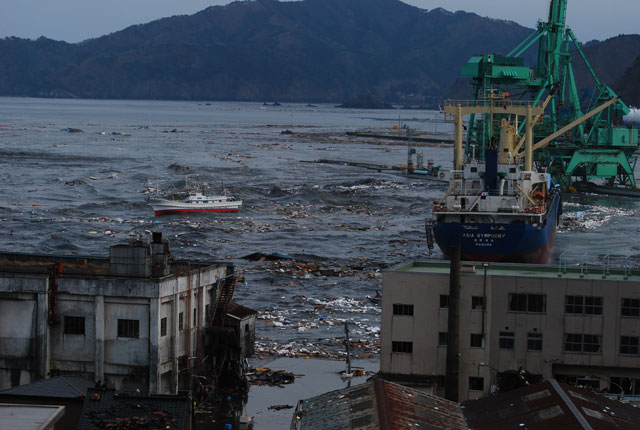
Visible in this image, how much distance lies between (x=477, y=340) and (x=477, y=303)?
1.12m

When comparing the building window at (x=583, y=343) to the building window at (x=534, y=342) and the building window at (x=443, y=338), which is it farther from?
the building window at (x=443, y=338)

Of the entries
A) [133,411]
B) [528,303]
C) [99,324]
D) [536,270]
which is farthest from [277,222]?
[133,411]

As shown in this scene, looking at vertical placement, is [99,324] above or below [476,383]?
above

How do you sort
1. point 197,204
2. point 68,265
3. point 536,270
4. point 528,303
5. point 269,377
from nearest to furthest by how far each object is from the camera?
point 528,303, point 536,270, point 68,265, point 269,377, point 197,204

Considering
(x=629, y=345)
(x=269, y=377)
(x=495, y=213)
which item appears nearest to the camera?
(x=629, y=345)

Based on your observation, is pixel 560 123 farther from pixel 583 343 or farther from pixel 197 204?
pixel 583 343

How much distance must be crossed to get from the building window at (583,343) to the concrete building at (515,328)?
1.2 inches

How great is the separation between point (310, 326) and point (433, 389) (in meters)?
14.7

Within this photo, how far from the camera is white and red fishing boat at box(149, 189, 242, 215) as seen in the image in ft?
276

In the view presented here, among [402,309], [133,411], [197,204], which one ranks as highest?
[197,204]

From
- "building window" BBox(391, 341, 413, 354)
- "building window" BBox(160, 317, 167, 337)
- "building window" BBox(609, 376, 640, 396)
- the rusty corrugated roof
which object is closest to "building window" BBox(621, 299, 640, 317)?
"building window" BBox(609, 376, 640, 396)

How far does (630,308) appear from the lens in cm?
2942

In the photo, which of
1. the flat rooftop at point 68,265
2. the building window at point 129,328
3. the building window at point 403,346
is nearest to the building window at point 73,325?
the building window at point 129,328

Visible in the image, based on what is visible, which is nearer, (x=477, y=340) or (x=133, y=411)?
(x=133, y=411)
